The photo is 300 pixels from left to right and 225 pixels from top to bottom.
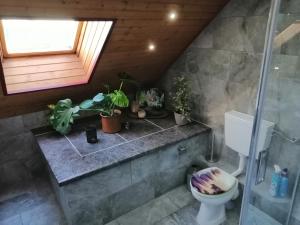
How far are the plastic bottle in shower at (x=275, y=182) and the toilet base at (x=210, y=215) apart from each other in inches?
18.2

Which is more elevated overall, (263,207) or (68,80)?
(68,80)

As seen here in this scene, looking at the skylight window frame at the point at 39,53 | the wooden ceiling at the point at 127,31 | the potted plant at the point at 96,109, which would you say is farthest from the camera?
the potted plant at the point at 96,109

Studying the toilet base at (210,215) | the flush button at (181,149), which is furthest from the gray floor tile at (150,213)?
the flush button at (181,149)

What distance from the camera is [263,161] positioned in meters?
2.05

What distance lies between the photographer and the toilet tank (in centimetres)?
198

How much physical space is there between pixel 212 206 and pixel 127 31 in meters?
1.72

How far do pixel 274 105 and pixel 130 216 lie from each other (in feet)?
5.32

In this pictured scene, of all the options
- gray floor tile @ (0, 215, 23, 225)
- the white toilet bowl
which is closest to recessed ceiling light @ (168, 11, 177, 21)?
the white toilet bowl

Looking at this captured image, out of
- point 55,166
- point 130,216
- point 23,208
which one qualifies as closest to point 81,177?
point 55,166

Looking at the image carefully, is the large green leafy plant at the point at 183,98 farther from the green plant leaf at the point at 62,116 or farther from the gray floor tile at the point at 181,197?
the green plant leaf at the point at 62,116

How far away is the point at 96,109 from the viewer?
2469 mm

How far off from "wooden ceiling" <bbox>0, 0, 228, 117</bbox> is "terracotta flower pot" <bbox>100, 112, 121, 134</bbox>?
490 mm

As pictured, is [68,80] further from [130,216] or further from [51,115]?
[130,216]

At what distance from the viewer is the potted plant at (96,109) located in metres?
2.39
